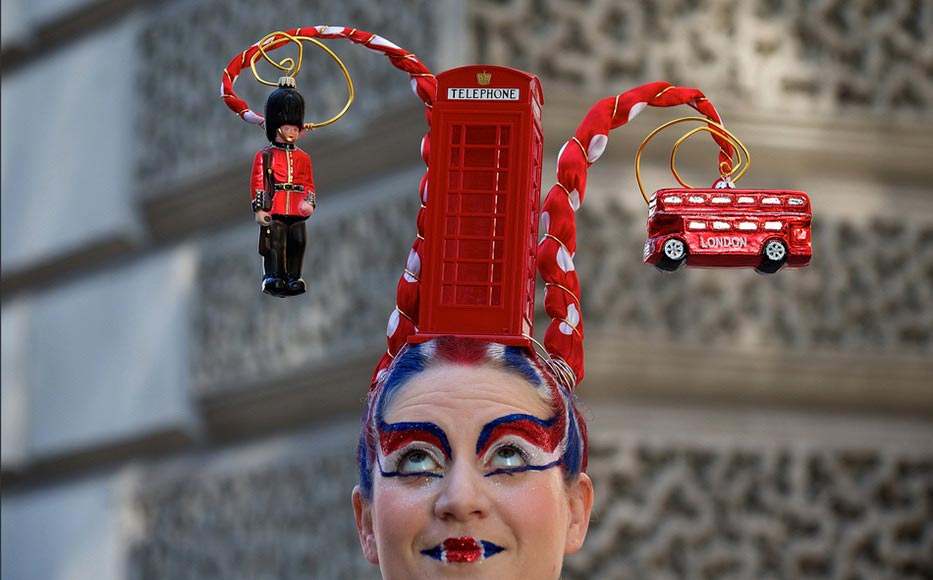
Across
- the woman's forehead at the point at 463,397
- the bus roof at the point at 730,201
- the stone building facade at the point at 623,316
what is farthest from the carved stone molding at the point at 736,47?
the woman's forehead at the point at 463,397

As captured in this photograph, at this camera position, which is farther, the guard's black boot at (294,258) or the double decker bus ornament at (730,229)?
the double decker bus ornament at (730,229)

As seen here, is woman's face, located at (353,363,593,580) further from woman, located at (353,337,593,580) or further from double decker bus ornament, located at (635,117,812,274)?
double decker bus ornament, located at (635,117,812,274)

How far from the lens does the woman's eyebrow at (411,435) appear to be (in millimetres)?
2936

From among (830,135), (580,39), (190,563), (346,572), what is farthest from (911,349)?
(190,563)

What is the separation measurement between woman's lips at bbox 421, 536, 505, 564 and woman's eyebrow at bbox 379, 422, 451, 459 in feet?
0.46

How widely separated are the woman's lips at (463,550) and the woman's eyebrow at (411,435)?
0.46 feet

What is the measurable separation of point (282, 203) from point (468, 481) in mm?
530

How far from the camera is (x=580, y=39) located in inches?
212

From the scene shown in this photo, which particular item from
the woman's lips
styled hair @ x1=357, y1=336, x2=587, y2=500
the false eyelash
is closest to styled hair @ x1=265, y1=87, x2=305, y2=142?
styled hair @ x1=357, y1=336, x2=587, y2=500

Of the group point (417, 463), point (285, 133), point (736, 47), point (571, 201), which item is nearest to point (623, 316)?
point (736, 47)

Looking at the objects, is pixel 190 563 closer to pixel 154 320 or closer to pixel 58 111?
pixel 154 320

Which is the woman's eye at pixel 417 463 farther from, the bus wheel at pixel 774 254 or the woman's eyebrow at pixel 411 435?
the bus wheel at pixel 774 254

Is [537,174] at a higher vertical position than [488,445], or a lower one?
higher

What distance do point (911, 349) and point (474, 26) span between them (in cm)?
163
